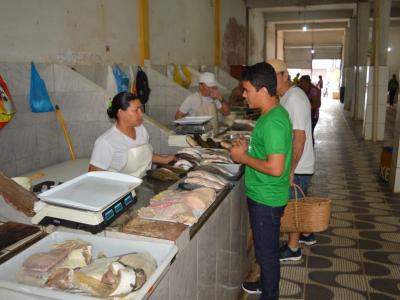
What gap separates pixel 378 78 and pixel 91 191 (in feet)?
34.3

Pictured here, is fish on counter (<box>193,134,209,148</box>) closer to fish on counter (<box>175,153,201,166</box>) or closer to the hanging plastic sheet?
fish on counter (<box>175,153,201,166</box>)

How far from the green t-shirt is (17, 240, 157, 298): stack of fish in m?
1.22

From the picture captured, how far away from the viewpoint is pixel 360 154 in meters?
9.57

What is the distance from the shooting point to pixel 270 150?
2.51m

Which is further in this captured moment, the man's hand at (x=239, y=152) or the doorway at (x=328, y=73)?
the doorway at (x=328, y=73)

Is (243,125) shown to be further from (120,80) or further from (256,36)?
(256,36)

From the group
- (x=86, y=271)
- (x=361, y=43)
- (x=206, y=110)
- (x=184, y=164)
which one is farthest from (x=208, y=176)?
(x=361, y=43)

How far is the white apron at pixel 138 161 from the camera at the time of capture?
3.15 m

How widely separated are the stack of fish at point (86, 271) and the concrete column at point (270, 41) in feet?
64.7

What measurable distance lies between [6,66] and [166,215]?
2.81 metres

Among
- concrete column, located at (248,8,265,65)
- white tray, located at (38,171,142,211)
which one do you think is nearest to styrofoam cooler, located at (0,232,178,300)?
white tray, located at (38,171,142,211)

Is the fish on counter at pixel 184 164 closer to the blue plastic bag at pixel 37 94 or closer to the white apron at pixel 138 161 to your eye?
the white apron at pixel 138 161

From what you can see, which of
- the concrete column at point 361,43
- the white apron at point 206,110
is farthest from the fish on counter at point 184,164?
the concrete column at point 361,43

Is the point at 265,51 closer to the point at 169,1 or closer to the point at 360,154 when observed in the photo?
the point at 360,154
